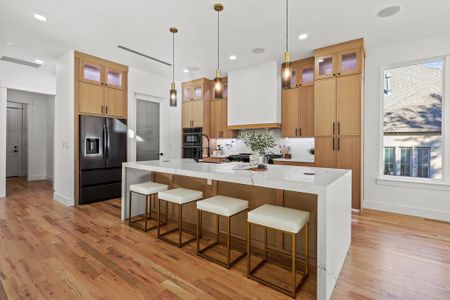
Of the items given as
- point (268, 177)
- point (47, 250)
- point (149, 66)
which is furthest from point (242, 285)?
point (149, 66)

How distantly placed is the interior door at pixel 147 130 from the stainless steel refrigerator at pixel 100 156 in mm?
537

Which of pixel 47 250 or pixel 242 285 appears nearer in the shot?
Answer: pixel 242 285

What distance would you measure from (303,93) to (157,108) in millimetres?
3643

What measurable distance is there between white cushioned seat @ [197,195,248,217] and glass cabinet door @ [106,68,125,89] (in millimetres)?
3868

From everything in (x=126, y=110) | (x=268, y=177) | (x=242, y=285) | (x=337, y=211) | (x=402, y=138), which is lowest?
(x=242, y=285)

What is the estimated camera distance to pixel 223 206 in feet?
6.88

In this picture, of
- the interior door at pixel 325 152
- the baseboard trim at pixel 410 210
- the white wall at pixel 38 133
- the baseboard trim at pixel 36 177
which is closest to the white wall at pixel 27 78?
the white wall at pixel 38 133

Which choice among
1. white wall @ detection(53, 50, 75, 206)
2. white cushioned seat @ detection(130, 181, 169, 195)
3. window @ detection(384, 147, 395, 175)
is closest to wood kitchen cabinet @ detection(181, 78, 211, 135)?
white wall @ detection(53, 50, 75, 206)

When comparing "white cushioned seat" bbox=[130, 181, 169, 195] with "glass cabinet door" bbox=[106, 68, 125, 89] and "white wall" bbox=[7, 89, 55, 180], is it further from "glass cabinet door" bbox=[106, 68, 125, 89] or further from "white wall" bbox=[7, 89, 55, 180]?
"white wall" bbox=[7, 89, 55, 180]

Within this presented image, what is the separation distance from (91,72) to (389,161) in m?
5.93

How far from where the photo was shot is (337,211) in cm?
187

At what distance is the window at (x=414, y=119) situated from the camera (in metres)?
3.64

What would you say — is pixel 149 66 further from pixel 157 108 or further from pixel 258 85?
pixel 258 85

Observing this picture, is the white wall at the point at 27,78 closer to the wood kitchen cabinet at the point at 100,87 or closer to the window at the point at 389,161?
the wood kitchen cabinet at the point at 100,87
